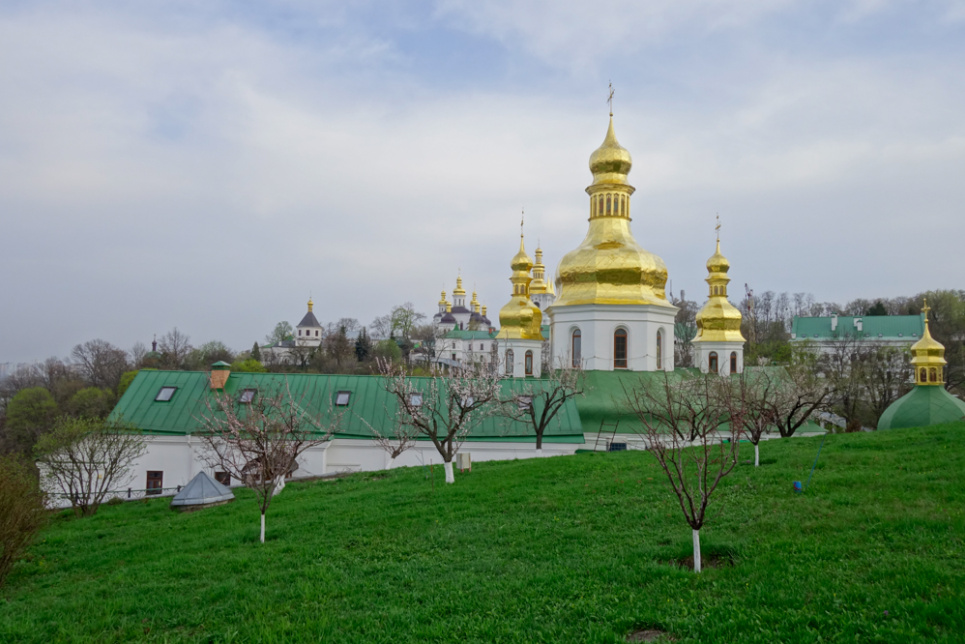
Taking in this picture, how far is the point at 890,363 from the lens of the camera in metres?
39.3

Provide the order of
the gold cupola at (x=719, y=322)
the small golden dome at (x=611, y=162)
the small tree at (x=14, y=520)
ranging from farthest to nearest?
the gold cupola at (x=719, y=322)
the small golden dome at (x=611, y=162)
the small tree at (x=14, y=520)

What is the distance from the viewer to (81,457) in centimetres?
1708

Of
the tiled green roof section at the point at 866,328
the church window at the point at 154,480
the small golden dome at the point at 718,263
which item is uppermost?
the small golden dome at the point at 718,263

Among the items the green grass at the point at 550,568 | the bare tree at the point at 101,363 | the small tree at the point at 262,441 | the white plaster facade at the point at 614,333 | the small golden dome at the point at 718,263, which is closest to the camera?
the green grass at the point at 550,568

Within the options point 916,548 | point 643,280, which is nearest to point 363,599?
point 916,548

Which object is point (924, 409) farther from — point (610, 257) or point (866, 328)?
point (866, 328)

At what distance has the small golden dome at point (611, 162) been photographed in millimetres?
28562

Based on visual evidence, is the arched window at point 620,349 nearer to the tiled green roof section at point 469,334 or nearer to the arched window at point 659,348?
the arched window at point 659,348

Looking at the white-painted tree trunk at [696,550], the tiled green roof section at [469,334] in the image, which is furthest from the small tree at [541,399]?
the tiled green roof section at [469,334]

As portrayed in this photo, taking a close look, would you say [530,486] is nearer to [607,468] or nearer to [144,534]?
[607,468]

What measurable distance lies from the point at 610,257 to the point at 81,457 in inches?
788

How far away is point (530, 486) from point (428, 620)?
5848mm

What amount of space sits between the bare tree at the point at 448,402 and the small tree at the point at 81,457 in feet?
25.9

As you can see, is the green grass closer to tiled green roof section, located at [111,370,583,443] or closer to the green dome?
the green dome
